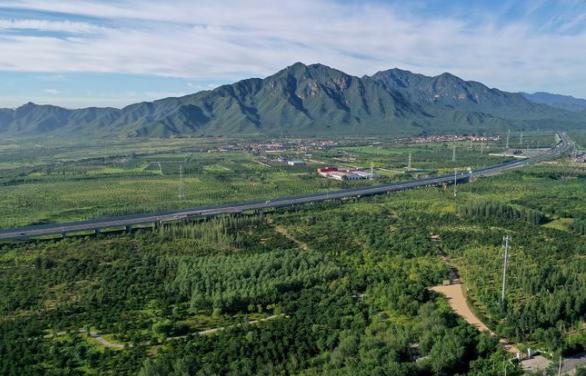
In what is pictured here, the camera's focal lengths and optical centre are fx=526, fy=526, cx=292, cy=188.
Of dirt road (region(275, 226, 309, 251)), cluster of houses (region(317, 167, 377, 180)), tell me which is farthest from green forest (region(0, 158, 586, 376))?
cluster of houses (region(317, 167, 377, 180))

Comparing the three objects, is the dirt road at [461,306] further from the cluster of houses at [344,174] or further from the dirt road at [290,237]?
the cluster of houses at [344,174]

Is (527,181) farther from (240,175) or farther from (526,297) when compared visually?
(526,297)

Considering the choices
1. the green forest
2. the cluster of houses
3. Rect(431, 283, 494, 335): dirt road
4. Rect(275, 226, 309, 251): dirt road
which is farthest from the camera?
the cluster of houses

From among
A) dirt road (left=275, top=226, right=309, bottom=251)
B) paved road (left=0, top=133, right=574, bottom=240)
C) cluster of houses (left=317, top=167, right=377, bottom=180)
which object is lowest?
dirt road (left=275, top=226, right=309, bottom=251)

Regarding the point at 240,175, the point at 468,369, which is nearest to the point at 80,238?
the point at 468,369

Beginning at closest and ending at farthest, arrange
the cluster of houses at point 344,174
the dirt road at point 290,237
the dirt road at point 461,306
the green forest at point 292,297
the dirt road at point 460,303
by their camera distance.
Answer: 1. the green forest at point 292,297
2. the dirt road at point 461,306
3. the dirt road at point 460,303
4. the dirt road at point 290,237
5. the cluster of houses at point 344,174

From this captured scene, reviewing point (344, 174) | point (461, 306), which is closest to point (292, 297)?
point (461, 306)

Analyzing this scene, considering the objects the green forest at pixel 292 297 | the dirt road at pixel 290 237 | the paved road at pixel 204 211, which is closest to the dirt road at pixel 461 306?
the green forest at pixel 292 297

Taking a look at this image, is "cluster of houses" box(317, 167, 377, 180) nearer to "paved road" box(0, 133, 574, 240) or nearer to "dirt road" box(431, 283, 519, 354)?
"paved road" box(0, 133, 574, 240)
